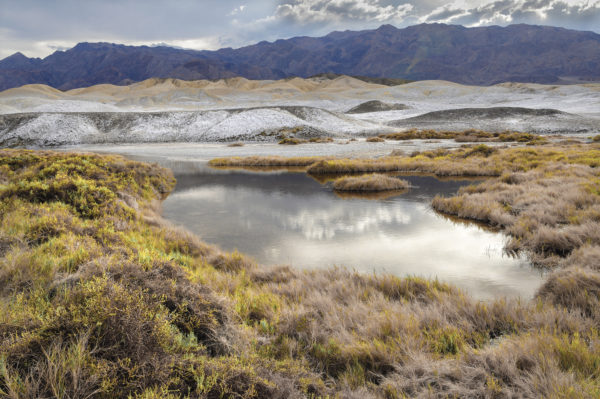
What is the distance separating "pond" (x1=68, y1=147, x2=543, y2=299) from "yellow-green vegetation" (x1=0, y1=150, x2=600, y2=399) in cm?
128

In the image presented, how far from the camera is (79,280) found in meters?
4.32

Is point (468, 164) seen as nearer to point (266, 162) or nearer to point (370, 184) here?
point (370, 184)

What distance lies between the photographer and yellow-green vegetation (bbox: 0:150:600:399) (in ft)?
9.20

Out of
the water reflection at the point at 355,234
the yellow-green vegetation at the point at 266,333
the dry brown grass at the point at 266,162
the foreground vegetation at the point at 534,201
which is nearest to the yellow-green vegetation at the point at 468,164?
the foreground vegetation at the point at 534,201

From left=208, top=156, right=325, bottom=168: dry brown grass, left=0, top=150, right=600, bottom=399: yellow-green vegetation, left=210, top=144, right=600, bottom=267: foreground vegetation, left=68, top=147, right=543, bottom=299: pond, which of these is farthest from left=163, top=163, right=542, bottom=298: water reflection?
left=208, top=156, right=325, bottom=168: dry brown grass

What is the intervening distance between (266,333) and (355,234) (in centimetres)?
613

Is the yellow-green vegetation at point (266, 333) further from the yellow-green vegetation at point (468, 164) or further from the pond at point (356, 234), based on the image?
the yellow-green vegetation at point (468, 164)

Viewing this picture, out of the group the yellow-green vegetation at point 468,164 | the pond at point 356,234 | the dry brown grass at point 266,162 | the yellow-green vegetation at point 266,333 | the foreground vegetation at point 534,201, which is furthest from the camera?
the dry brown grass at point 266,162

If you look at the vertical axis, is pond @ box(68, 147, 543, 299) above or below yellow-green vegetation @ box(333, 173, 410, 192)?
below

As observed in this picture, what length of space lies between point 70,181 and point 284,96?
5862 inches

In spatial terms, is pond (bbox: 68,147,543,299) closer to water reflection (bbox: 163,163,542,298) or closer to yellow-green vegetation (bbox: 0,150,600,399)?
water reflection (bbox: 163,163,542,298)

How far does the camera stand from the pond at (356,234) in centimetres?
701

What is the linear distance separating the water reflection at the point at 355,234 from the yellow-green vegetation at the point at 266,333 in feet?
4.31

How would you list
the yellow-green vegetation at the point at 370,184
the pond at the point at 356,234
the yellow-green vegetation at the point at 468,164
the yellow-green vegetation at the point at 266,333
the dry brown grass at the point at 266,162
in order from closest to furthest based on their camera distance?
the yellow-green vegetation at the point at 266,333 → the pond at the point at 356,234 → the yellow-green vegetation at the point at 370,184 → the yellow-green vegetation at the point at 468,164 → the dry brown grass at the point at 266,162
